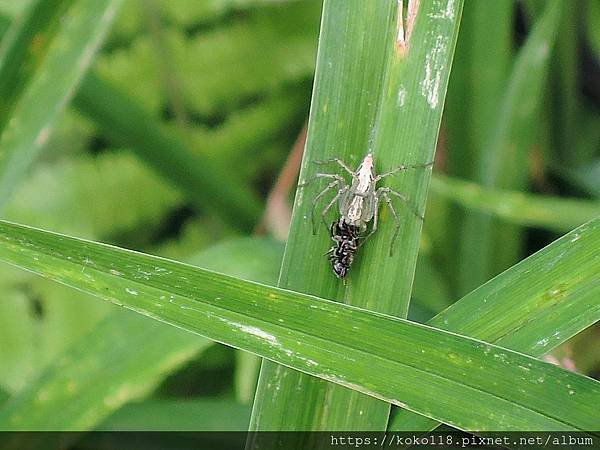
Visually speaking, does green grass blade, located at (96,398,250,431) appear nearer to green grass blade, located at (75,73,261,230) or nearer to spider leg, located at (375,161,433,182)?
green grass blade, located at (75,73,261,230)

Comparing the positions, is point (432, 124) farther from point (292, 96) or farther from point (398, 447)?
point (292, 96)

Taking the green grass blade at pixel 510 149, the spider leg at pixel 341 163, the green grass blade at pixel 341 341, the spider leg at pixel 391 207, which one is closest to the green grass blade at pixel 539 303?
the green grass blade at pixel 341 341

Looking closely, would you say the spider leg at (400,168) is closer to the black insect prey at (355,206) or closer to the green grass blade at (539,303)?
the black insect prey at (355,206)

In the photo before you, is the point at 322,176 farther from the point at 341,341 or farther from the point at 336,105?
the point at 341,341

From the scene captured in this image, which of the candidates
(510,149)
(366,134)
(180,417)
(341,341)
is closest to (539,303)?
(341,341)

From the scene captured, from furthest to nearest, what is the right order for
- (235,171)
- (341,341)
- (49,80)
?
(235,171)
(49,80)
(341,341)

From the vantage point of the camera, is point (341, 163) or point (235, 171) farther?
point (235, 171)

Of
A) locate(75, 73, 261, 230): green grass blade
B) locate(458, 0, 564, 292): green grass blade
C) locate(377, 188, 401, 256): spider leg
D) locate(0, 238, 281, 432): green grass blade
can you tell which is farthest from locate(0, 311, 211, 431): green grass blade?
locate(458, 0, 564, 292): green grass blade
